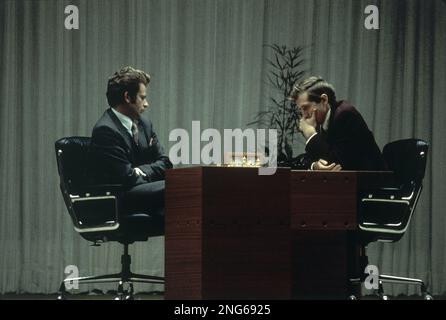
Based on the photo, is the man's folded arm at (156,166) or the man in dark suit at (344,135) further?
the man's folded arm at (156,166)

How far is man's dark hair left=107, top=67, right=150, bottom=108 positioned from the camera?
5141 millimetres

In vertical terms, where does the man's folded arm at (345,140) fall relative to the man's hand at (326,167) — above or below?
above

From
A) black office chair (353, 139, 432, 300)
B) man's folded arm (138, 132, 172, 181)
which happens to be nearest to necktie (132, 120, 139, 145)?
man's folded arm (138, 132, 172, 181)

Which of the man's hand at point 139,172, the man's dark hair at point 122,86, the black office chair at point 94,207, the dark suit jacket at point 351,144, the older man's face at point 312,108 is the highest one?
the man's dark hair at point 122,86

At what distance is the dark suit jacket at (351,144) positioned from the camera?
4.59 m

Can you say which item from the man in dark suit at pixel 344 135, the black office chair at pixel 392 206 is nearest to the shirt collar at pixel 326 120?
the man in dark suit at pixel 344 135

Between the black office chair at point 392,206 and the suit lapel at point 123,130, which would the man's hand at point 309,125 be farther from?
the suit lapel at point 123,130

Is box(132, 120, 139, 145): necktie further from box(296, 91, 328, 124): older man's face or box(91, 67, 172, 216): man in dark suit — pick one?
box(296, 91, 328, 124): older man's face

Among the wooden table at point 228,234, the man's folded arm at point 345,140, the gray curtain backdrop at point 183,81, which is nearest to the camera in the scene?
the wooden table at point 228,234

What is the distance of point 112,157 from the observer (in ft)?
15.6

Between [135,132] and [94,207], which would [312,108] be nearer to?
[135,132]

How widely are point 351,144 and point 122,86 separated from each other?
1648 millimetres

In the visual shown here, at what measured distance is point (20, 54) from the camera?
235 inches

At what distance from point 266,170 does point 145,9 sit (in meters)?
2.92
